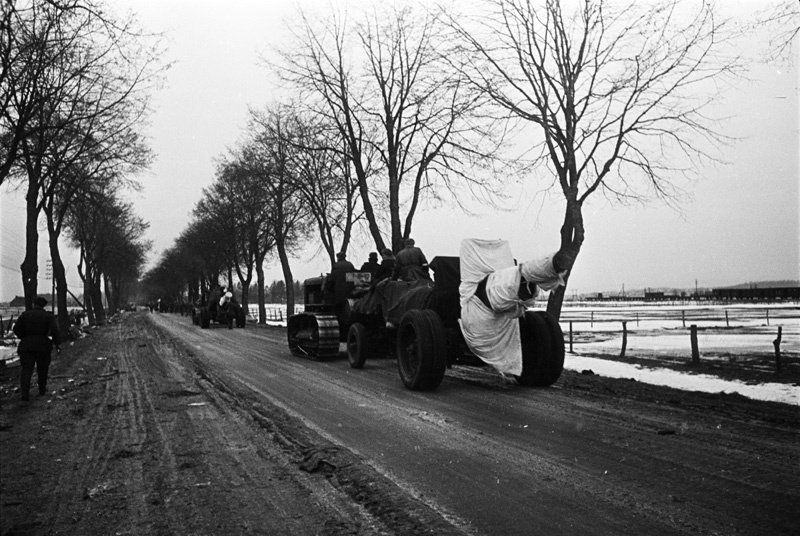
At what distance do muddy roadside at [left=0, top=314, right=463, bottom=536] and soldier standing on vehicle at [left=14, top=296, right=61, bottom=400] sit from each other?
0.93m

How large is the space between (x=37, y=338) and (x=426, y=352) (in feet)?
21.0

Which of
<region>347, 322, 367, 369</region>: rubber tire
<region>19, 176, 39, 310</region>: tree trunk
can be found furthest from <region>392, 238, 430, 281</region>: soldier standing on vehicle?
<region>19, 176, 39, 310</region>: tree trunk

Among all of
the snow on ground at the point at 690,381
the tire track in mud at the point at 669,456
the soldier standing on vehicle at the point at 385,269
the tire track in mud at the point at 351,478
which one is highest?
the soldier standing on vehicle at the point at 385,269

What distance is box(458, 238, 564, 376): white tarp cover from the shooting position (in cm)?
852

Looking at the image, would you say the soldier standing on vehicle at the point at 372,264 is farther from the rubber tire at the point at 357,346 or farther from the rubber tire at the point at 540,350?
the rubber tire at the point at 540,350

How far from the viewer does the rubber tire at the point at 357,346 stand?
42.0 feet

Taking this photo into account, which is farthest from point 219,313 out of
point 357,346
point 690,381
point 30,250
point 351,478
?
point 351,478

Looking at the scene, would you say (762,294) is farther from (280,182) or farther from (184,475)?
(184,475)

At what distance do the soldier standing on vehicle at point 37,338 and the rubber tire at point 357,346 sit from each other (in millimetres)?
5476

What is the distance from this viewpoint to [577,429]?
666 centimetres

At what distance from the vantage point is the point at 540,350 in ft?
31.3

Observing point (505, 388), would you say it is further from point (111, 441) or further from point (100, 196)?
point (100, 196)

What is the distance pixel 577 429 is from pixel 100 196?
2357 cm

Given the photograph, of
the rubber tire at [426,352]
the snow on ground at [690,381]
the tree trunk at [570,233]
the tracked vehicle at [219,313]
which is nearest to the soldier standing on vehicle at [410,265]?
the rubber tire at [426,352]
